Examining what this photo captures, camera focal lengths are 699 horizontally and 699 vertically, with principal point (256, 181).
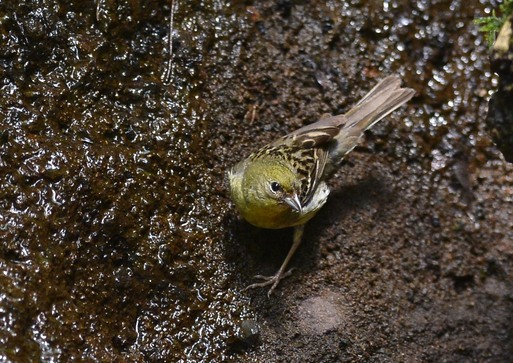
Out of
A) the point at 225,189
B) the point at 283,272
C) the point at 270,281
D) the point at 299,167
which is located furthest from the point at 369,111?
the point at 270,281

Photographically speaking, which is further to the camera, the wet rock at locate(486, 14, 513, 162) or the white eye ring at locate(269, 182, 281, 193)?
the white eye ring at locate(269, 182, 281, 193)

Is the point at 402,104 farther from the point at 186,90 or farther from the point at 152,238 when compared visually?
the point at 152,238

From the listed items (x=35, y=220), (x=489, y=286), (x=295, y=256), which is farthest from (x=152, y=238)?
(x=489, y=286)

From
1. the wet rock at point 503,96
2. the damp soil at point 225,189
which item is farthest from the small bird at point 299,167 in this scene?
the wet rock at point 503,96

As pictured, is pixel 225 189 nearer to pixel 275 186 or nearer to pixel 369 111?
pixel 275 186

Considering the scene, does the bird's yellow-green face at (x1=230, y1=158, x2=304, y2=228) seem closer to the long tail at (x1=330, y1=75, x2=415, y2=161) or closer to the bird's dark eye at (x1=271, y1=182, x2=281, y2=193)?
the bird's dark eye at (x1=271, y1=182, x2=281, y2=193)

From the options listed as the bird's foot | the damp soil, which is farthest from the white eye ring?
the bird's foot

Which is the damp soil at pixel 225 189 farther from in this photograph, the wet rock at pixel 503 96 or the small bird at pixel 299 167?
the wet rock at pixel 503 96

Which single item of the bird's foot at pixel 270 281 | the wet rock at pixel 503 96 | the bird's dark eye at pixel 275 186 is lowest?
the bird's foot at pixel 270 281
